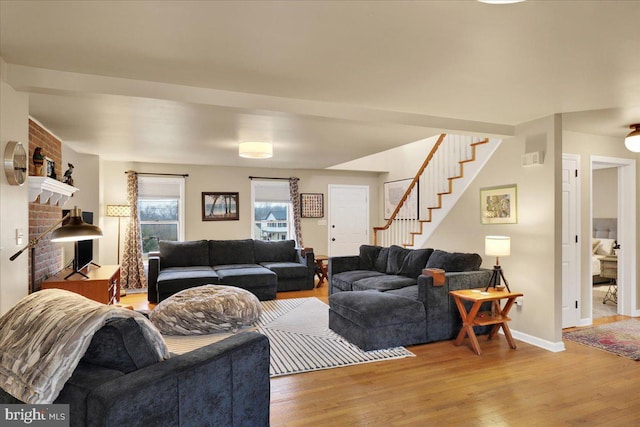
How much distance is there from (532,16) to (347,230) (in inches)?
263

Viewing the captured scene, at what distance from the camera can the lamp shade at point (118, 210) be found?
20.1 feet

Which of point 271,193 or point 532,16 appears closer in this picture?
point 532,16

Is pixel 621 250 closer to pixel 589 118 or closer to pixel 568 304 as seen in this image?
pixel 568 304

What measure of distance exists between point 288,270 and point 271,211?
5.59 ft

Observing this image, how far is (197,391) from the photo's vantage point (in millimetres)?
1553

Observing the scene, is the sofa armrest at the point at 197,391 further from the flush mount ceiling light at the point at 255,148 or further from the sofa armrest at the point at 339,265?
the sofa armrest at the point at 339,265

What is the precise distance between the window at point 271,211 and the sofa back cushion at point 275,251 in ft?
2.04

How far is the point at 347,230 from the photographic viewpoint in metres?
8.39

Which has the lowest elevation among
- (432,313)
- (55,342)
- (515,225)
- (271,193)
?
(432,313)

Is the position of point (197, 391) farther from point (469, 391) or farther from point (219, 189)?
point (219, 189)

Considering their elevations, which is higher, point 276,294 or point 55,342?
point 55,342

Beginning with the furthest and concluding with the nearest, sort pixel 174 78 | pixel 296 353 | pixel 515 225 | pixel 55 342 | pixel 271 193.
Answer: pixel 271 193, pixel 515 225, pixel 296 353, pixel 174 78, pixel 55 342

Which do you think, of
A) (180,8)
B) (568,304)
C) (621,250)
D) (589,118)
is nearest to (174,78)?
(180,8)

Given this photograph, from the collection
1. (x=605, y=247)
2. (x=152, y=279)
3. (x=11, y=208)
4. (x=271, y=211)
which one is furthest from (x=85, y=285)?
(x=605, y=247)
